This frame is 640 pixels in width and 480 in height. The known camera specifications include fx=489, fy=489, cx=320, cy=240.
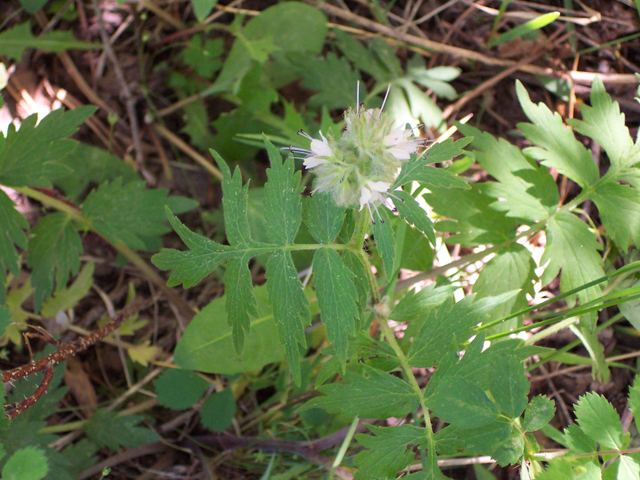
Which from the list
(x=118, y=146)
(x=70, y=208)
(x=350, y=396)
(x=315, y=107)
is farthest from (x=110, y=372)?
(x=315, y=107)

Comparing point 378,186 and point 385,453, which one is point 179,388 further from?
point 378,186

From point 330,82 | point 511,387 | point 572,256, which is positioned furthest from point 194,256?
point 330,82

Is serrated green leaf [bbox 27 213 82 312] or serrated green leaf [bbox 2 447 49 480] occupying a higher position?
serrated green leaf [bbox 27 213 82 312]

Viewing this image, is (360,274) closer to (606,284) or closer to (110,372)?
(606,284)

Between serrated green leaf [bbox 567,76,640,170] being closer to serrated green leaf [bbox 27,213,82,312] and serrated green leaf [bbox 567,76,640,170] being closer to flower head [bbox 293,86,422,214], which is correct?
flower head [bbox 293,86,422,214]

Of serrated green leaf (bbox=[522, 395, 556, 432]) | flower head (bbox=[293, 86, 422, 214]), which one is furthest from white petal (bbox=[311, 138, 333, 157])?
serrated green leaf (bbox=[522, 395, 556, 432])
